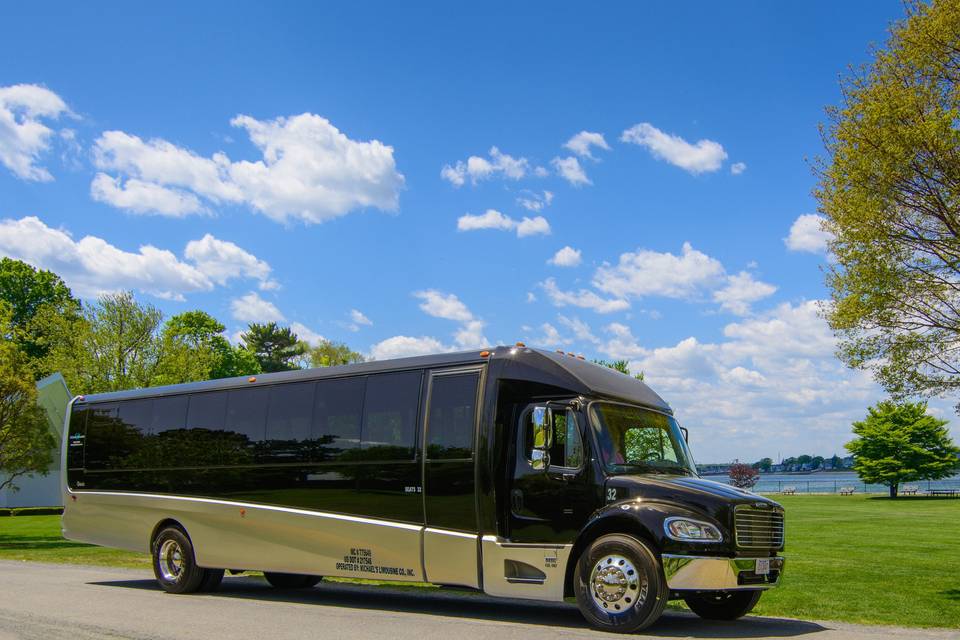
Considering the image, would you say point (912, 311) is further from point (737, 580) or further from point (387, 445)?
point (387, 445)

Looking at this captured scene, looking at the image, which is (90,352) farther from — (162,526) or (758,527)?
(758,527)

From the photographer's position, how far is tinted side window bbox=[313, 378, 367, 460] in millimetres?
12914

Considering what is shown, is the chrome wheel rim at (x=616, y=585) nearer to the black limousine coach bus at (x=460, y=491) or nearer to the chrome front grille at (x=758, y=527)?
the black limousine coach bus at (x=460, y=491)

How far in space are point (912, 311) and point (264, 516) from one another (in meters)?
12.0

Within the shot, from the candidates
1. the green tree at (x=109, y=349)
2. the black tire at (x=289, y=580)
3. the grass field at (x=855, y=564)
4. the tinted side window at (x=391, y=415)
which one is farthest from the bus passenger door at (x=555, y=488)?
the green tree at (x=109, y=349)

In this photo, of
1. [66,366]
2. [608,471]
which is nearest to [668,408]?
[608,471]

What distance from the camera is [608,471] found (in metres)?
10.4

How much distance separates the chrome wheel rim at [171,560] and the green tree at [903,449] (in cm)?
8147

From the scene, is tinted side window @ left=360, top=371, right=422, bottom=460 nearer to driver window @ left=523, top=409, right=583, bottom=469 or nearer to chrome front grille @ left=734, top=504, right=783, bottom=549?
driver window @ left=523, top=409, right=583, bottom=469

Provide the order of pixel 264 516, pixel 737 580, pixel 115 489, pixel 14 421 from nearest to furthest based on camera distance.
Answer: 1. pixel 737 580
2. pixel 264 516
3. pixel 115 489
4. pixel 14 421

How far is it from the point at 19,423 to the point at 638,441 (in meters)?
26.2

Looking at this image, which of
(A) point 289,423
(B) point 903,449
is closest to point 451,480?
(A) point 289,423

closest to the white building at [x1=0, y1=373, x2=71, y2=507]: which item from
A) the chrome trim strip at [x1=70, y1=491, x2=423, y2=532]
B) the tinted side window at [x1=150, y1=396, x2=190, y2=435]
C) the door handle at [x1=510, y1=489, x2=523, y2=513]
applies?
the chrome trim strip at [x1=70, y1=491, x2=423, y2=532]

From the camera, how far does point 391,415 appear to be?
1248cm
